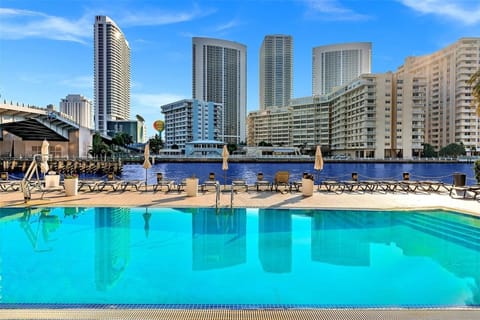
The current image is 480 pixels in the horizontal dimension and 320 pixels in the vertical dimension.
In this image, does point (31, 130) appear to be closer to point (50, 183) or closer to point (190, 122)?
point (50, 183)

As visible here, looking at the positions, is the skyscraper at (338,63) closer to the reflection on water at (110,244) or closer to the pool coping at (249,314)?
the reflection on water at (110,244)

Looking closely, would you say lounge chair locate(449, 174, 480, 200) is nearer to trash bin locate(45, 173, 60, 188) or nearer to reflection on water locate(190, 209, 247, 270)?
reflection on water locate(190, 209, 247, 270)

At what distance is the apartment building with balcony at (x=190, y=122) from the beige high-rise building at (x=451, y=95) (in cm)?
6908

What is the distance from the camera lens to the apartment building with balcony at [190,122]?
12825 cm

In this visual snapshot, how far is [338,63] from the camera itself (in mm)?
185875

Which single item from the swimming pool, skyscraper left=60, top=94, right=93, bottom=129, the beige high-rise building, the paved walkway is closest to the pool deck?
the paved walkway

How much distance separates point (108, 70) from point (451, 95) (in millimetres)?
150859

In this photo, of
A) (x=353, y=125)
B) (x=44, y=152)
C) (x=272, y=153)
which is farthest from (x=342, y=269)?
(x=272, y=153)

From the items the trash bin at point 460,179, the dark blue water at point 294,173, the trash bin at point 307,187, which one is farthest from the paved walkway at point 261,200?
the dark blue water at point 294,173

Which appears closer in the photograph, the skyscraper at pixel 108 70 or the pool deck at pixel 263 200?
the pool deck at pixel 263 200

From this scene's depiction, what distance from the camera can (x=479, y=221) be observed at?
1019 cm

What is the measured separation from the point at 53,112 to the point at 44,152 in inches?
1839

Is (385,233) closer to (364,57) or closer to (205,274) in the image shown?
(205,274)

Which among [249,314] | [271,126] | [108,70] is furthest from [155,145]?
[249,314]
